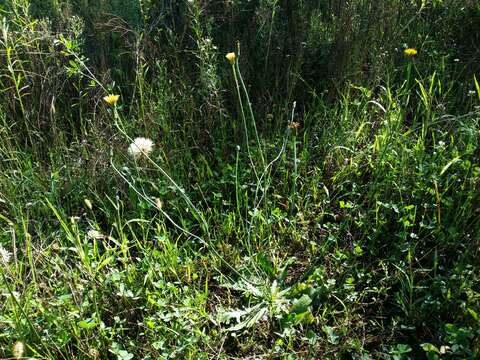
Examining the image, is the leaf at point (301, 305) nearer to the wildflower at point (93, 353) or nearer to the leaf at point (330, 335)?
the leaf at point (330, 335)

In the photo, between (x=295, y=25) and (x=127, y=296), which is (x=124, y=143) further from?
(x=295, y=25)

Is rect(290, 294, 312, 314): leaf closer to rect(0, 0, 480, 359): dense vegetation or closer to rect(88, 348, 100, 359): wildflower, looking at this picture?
rect(0, 0, 480, 359): dense vegetation

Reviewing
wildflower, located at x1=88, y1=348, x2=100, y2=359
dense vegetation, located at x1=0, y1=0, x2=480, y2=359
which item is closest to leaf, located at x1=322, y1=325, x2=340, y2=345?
dense vegetation, located at x1=0, y1=0, x2=480, y2=359

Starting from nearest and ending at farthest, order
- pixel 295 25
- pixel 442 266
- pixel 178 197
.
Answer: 1. pixel 442 266
2. pixel 178 197
3. pixel 295 25

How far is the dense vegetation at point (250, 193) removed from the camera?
5.66ft

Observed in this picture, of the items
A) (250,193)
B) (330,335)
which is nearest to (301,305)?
(330,335)

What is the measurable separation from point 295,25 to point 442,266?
183 cm

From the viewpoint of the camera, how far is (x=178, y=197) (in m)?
2.32

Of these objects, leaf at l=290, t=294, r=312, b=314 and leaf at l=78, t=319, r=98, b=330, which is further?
leaf at l=290, t=294, r=312, b=314

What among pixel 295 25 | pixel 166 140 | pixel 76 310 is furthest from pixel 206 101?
pixel 76 310

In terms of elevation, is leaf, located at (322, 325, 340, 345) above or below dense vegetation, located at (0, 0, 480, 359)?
below

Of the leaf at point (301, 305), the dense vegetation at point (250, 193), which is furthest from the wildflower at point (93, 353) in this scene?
the leaf at point (301, 305)

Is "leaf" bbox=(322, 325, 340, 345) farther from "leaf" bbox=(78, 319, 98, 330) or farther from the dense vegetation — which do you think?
"leaf" bbox=(78, 319, 98, 330)

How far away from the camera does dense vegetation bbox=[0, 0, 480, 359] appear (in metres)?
1.73
